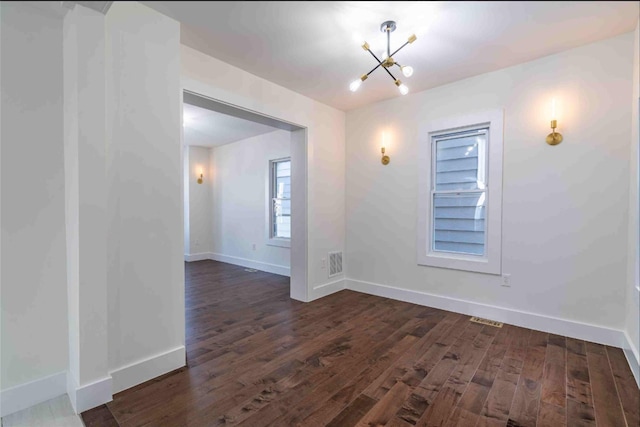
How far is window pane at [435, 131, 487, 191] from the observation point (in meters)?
3.26

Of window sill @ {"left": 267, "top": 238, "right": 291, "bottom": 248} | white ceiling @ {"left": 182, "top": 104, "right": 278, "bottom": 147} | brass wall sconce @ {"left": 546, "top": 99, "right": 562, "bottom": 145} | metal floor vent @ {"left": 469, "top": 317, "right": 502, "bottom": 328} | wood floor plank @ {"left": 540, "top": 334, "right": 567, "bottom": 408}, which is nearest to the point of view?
wood floor plank @ {"left": 540, "top": 334, "right": 567, "bottom": 408}

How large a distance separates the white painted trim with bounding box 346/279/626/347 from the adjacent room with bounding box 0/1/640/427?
0.06ft

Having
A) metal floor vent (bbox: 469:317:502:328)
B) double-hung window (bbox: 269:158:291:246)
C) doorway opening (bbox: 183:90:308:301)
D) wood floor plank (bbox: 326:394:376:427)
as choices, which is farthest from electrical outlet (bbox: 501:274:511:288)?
double-hung window (bbox: 269:158:291:246)

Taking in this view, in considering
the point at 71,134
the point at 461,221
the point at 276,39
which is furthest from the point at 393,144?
the point at 71,134

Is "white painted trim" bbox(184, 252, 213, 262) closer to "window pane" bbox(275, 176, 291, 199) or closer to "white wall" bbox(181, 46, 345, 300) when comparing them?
"window pane" bbox(275, 176, 291, 199)

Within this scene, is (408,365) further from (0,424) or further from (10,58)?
(10,58)

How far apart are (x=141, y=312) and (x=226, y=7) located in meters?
1.94

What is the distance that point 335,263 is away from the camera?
13.6 feet

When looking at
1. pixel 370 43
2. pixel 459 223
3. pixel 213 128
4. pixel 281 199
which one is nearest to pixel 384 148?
pixel 459 223

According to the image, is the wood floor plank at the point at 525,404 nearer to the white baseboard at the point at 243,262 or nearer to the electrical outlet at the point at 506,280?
the electrical outlet at the point at 506,280

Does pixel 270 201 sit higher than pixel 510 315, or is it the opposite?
pixel 270 201

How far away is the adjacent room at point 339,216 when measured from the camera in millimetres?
1727

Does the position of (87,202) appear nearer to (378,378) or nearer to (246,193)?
(378,378)

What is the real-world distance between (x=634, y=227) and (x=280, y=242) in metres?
4.44
